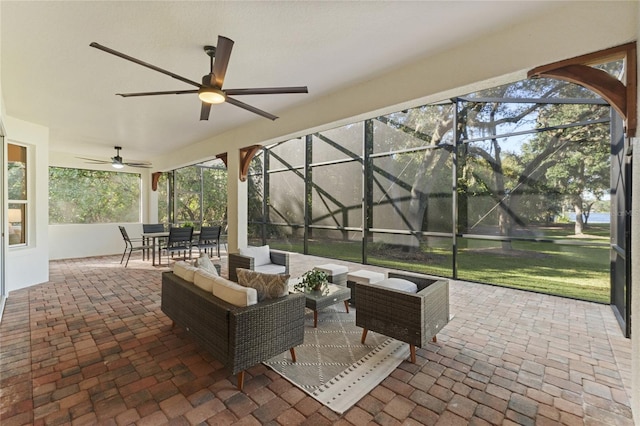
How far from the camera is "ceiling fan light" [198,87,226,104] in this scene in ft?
8.46

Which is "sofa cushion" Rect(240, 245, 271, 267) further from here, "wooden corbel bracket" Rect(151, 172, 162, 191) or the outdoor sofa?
"wooden corbel bracket" Rect(151, 172, 162, 191)

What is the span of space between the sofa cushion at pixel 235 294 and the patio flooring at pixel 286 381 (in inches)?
24.9

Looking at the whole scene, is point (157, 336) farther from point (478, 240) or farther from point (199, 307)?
point (478, 240)

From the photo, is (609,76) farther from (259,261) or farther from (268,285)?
(259,261)

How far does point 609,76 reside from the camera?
7.13 feet

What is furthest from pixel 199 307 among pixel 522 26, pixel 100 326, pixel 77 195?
pixel 77 195

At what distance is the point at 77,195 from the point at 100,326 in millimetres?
6599

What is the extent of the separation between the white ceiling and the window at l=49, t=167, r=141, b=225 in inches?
165

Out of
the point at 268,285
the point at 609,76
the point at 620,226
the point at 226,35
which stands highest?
the point at 226,35

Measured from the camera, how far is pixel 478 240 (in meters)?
5.00

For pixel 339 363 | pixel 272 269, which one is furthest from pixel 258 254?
pixel 339 363

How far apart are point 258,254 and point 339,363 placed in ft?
8.46

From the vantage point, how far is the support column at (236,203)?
5.67 meters

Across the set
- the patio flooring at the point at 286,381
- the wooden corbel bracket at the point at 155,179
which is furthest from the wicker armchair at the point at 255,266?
the wooden corbel bracket at the point at 155,179
